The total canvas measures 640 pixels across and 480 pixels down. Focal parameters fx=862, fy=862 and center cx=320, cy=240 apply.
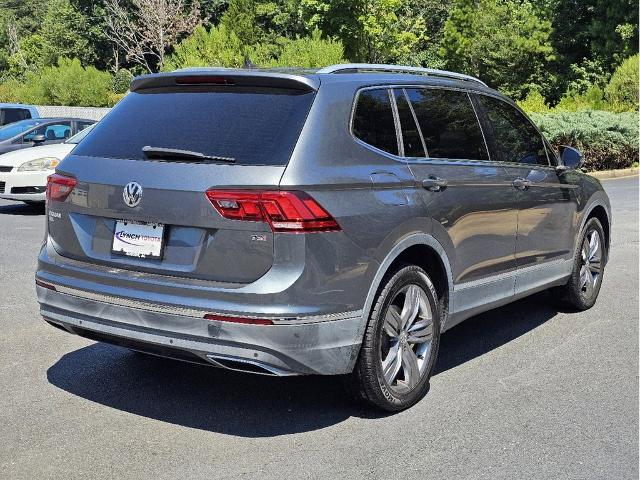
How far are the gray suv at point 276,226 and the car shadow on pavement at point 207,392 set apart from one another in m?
0.37

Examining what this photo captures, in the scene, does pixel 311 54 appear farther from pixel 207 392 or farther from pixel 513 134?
pixel 207 392

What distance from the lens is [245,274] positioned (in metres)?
4.01

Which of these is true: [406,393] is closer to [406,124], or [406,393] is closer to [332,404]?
[332,404]

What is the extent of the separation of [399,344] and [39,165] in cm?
1015

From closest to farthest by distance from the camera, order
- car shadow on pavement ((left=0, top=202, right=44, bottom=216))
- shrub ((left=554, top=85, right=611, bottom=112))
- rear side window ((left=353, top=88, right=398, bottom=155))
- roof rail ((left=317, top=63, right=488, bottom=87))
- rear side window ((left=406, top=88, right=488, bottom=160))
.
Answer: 1. rear side window ((left=353, top=88, right=398, bottom=155))
2. roof rail ((left=317, top=63, right=488, bottom=87))
3. rear side window ((left=406, top=88, right=488, bottom=160))
4. car shadow on pavement ((left=0, top=202, right=44, bottom=216))
5. shrub ((left=554, top=85, right=611, bottom=112))

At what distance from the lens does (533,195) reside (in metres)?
6.03

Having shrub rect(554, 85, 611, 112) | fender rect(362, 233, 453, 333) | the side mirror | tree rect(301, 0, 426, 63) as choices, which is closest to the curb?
shrub rect(554, 85, 611, 112)

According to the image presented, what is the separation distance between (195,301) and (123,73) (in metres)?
50.6

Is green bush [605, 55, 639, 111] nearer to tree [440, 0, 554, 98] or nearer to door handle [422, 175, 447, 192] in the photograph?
tree [440, 0, 554, 98]

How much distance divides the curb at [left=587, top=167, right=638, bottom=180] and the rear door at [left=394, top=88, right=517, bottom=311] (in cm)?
1740

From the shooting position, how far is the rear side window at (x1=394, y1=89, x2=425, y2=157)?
4.86 metres

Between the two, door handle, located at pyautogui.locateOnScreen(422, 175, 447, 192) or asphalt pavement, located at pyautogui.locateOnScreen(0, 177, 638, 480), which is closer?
asphalt pavement, located at pyautogui.locateOnScreen(0, 177, 638, 480)

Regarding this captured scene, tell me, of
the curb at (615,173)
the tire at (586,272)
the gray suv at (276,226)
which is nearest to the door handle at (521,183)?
the gray suv at (276,226)

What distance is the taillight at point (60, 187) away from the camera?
4590 millimetres
